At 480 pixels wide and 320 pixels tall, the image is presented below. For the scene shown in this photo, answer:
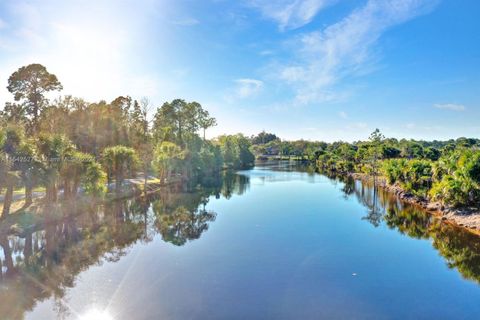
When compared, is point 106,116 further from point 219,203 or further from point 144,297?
point 144,297

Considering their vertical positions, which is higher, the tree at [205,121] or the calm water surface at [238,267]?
the tree at [205,121]

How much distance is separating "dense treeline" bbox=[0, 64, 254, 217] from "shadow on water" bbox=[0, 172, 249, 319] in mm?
2753

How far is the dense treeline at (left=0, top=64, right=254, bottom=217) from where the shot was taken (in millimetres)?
25812

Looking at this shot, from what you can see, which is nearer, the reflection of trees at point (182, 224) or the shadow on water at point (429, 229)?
the shadow on water at point (429, 229)

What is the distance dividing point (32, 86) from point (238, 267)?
4222 centimetres

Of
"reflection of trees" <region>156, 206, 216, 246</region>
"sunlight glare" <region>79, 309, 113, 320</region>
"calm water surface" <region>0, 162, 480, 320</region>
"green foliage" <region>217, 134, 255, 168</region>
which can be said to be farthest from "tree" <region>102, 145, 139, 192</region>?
"green foliage" <region>217, 134, 255, 168</region>

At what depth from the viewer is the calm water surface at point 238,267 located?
14.3 metres

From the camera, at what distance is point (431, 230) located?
2838cm

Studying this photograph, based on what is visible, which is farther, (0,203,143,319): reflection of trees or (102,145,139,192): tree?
(102,145,139,192): tree

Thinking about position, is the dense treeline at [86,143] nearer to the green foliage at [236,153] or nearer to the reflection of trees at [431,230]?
the green foliage at [236,153]

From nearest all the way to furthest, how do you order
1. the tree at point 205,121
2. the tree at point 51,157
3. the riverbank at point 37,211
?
the riverbank at point 37,211
the tree at point 51,157
the tree at point 205,121

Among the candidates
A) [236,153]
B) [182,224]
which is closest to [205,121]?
[236,153]

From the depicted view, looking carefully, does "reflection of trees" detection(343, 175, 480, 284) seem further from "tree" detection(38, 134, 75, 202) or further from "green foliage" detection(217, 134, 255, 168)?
"green foliage" detection(217, 134, 255, 168)

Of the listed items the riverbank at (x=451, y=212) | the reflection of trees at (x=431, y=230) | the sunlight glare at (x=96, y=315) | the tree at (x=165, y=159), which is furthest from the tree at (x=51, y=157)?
the riverbank at (x=451, y=212)
